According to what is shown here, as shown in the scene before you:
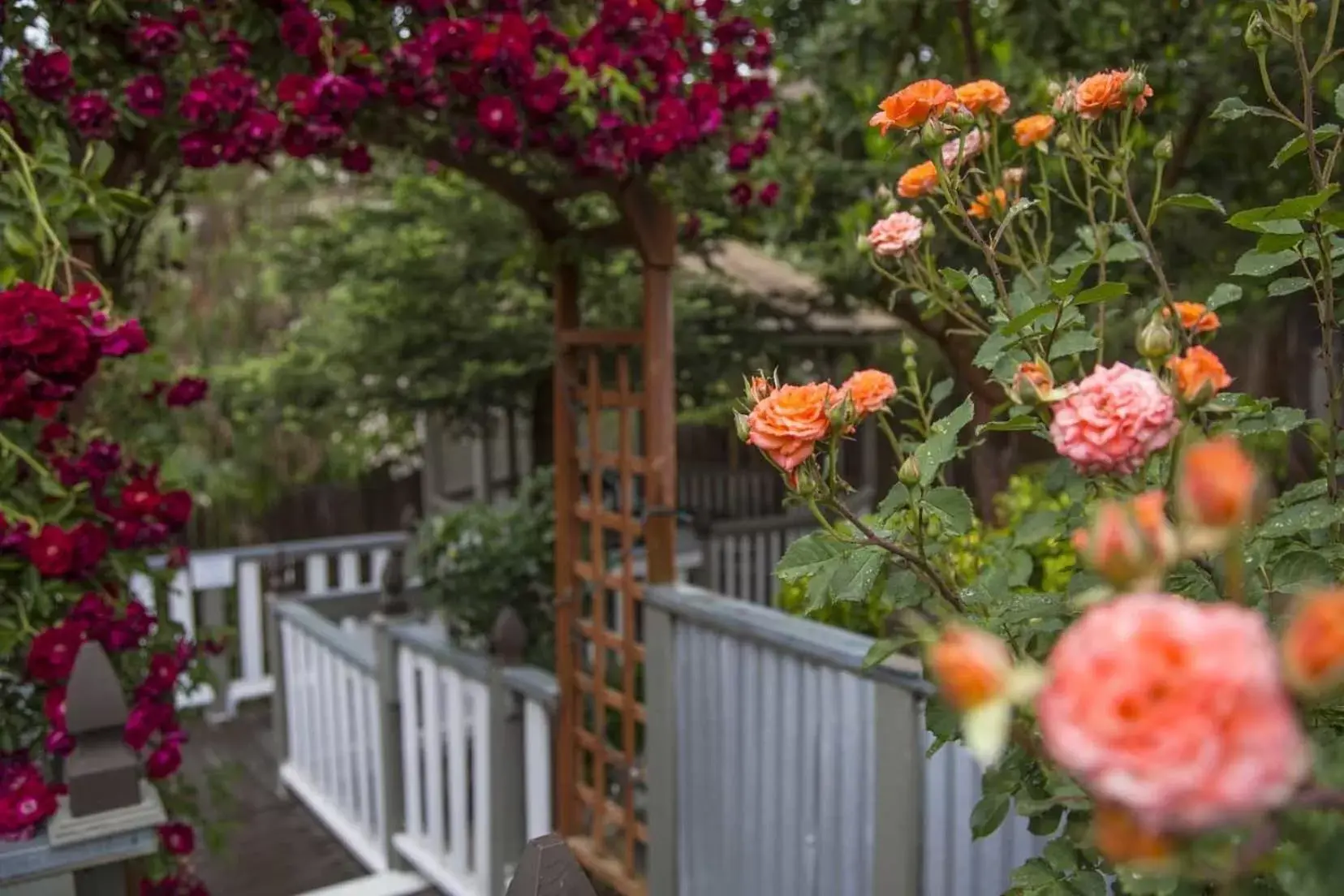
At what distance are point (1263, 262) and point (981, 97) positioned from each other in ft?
1.10

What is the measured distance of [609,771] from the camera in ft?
10.7

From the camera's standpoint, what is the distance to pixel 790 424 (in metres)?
0.90

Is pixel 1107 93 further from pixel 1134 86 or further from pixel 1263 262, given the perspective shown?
pixel 1263 262

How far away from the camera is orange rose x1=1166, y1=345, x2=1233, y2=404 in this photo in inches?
25.8

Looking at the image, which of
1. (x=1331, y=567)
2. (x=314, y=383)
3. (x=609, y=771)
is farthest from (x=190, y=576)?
(x=1331, y=567)

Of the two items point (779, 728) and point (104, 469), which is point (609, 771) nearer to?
point (779, 728)

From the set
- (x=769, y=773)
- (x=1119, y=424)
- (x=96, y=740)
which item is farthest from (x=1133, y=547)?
(x=769, y=773)

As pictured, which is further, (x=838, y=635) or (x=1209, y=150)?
(x=1209, y=150)

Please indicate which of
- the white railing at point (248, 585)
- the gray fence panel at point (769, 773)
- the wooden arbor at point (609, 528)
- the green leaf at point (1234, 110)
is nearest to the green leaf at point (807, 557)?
the green leaf at point (1234, 110)

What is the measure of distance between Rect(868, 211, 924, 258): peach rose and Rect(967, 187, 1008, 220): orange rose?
0.23 ft

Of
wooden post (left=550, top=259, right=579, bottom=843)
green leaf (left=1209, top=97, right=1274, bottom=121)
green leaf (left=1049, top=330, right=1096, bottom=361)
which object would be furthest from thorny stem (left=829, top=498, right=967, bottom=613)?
wooden post (left=550, top=259, right=579, bottom=843)

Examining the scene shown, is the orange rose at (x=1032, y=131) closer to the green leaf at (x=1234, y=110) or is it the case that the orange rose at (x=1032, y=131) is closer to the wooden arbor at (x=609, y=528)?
the green leaf at (x=1234, y=110)

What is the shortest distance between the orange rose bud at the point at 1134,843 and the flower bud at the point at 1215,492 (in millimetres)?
114

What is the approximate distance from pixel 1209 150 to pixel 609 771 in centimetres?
265
